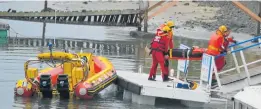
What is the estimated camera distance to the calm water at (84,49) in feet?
59.7

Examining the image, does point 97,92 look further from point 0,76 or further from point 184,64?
point 0,76

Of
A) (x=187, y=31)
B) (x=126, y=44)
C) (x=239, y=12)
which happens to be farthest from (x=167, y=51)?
(x=239, y=12)

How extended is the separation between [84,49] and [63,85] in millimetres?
13565

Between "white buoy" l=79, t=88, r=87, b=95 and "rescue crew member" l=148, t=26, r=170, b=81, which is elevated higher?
"rescue crew member" l=148, t=26, r=170, b=81

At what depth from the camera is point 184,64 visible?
63.3ft

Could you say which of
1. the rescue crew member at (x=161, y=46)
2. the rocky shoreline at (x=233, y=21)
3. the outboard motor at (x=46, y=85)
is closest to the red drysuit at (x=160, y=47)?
the rescue crew member at (x=161, y=46)

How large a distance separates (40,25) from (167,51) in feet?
86.1

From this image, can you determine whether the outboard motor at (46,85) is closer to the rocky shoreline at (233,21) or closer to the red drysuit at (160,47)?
the red drysuit at (160,47)

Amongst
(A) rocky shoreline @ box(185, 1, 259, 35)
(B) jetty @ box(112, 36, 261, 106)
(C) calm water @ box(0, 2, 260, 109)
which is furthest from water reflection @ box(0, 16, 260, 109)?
(A) rocky shoreline @ box(185, 1, 259, 35)

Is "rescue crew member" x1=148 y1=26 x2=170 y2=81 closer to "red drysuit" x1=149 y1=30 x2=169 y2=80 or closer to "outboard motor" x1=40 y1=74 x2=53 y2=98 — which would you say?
"red drysuit" x1=149 y1=30 x2=169 y2=80

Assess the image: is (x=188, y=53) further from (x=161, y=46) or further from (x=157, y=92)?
(x=157, y=92)

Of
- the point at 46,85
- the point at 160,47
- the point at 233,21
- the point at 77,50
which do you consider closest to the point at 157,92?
the point at 160,47

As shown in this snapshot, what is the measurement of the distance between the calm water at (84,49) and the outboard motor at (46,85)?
0.62ft

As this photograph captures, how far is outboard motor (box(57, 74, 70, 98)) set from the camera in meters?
17.9
